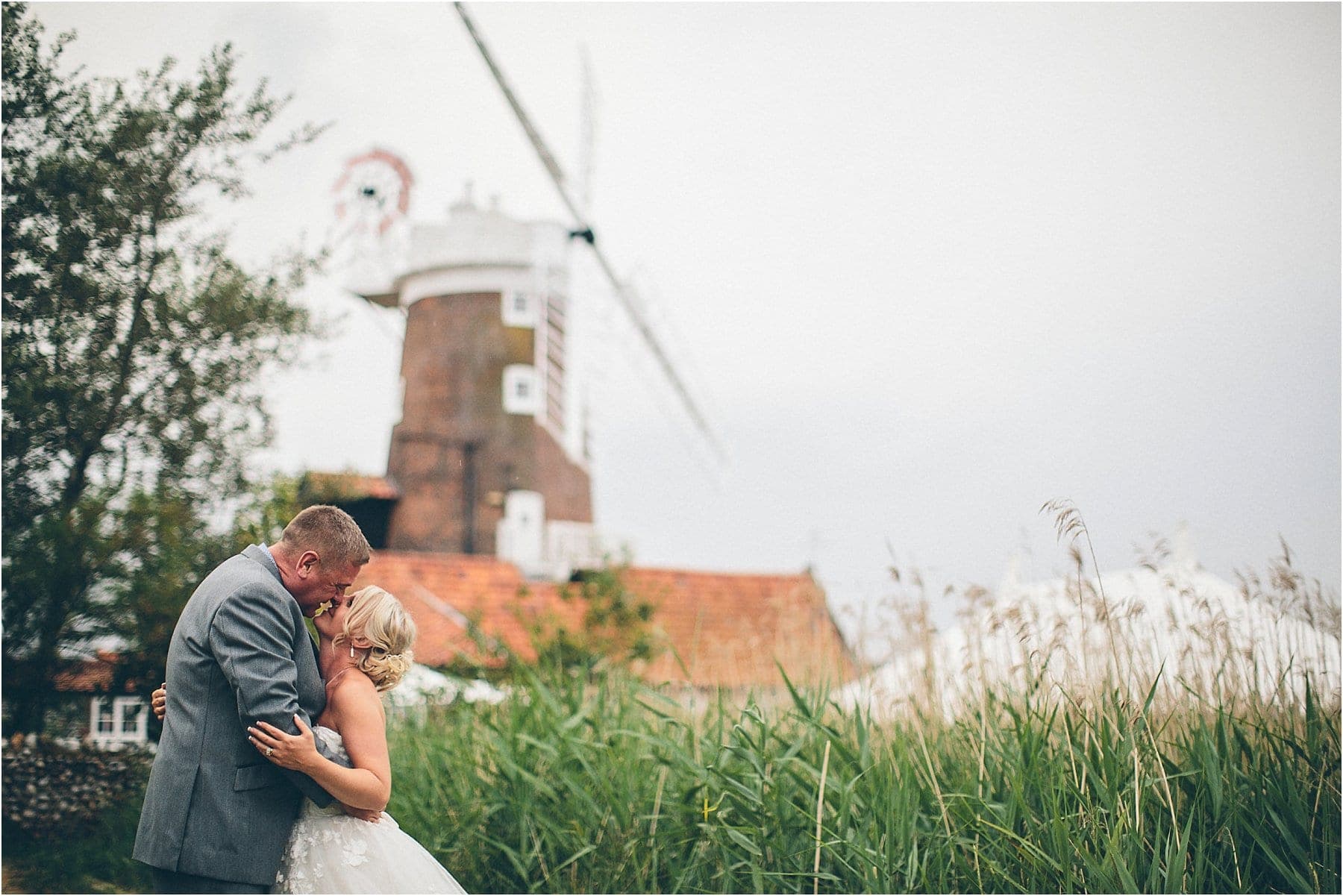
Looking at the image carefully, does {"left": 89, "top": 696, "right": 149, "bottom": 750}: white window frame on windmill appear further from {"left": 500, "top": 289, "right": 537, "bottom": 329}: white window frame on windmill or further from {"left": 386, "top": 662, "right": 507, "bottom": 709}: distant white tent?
{"left": 500, "top": 289, "right": 537, "bottom": 329}: white window frame on windmill

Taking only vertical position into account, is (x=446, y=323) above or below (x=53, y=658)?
above

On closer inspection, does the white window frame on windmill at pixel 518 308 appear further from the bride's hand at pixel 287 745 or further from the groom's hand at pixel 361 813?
the bride's hand at pixel 287 745

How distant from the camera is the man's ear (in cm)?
260

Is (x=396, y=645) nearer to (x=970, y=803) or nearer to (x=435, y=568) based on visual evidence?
(x=970, y=803)

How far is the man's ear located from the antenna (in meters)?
14.0

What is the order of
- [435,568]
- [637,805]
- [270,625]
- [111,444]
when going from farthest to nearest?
[435,568] → [111,444] → [637,805] → [270,625]

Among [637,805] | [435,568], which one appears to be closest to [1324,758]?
[637,805]

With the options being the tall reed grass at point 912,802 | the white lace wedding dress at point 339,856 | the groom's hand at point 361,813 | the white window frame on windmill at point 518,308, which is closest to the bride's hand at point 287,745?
the white lace wedding dress at point 339,856

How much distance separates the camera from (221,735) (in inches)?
97.0

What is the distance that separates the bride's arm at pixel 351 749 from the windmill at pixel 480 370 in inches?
664

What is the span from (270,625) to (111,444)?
192 inches

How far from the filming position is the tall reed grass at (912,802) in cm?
321

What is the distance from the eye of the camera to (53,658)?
630cm

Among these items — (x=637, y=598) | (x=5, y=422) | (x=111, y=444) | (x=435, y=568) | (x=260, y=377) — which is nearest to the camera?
(x=5, y=422)
